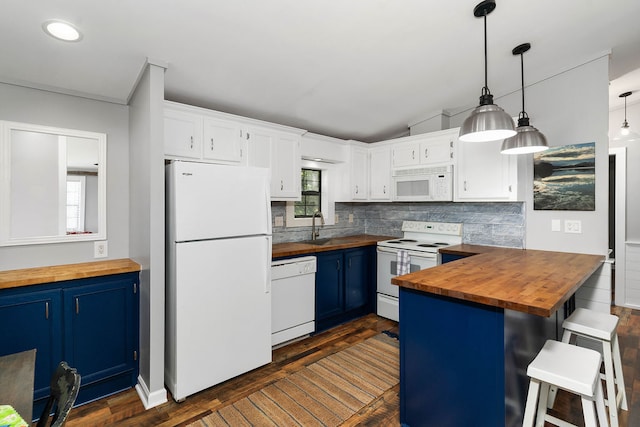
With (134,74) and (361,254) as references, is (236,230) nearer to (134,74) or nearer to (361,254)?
(134,74)

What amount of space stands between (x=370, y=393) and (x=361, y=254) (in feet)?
5.60

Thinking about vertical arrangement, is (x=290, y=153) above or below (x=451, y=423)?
above

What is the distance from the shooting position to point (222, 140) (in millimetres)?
2865

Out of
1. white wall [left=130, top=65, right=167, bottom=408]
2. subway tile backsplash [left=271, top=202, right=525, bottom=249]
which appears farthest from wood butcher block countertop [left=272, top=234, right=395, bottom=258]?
white wall [left=130, top=65, right=167, bottom=408]

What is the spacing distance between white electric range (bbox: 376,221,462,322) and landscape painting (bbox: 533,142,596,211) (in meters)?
0.91

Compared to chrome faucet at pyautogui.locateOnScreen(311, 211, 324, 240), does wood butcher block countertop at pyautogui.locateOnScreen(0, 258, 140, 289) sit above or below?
below

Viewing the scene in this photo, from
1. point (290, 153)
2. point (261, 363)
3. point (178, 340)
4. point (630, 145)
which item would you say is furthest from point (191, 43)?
point (630, 145)

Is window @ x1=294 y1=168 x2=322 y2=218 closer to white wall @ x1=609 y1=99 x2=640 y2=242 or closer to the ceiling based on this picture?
the ceiling

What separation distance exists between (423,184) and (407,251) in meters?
0.83

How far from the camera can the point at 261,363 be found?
2.62 meters

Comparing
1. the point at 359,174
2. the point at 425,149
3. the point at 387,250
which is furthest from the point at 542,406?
the point at 359,174

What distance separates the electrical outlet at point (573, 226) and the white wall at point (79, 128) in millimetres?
Result: 4009

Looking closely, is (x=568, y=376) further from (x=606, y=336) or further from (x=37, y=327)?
(x=37, y=327)

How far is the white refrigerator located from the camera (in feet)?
7.17
